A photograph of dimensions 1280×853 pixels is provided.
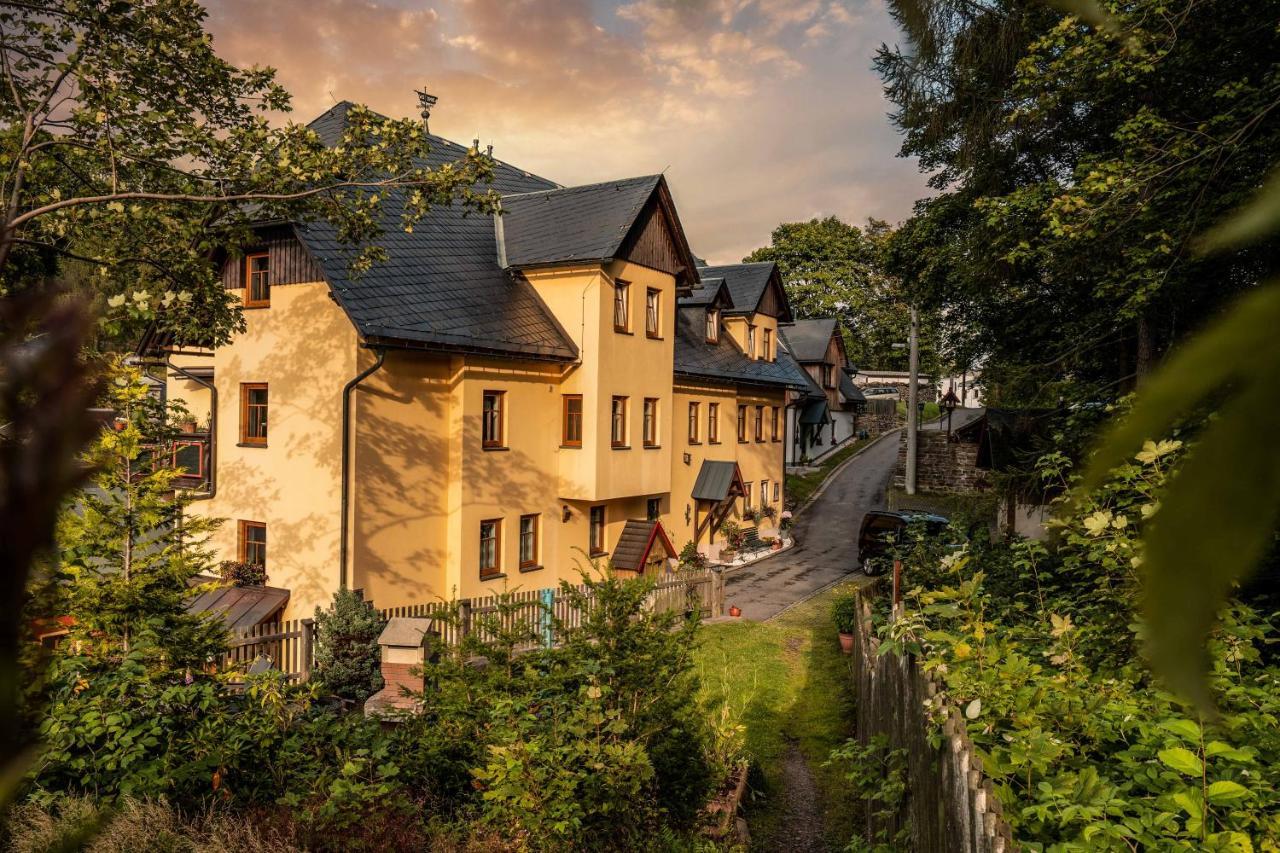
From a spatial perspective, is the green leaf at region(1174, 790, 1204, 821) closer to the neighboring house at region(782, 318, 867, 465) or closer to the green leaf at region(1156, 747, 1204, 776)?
the green leaf at region(1156, 747, 1204, 776)

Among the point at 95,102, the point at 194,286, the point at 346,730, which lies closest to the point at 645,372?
the point at 194,286

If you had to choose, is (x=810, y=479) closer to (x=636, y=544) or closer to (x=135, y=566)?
(x=636, y=544)

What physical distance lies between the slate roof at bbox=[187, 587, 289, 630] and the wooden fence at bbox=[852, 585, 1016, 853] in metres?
12.7

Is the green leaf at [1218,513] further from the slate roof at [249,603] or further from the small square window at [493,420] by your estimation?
the small square window at [493,420]

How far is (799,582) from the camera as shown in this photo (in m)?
24.2

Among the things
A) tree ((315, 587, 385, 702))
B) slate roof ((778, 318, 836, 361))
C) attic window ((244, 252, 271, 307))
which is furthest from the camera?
slate roof ((778, 318, 836, 361))

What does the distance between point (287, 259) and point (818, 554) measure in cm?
2072

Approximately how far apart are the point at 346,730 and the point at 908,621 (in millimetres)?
4782

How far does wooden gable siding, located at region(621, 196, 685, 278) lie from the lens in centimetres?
2064

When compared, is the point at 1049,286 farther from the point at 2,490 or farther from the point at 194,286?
the point at 2,490

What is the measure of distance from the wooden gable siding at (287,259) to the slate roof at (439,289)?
50 centimetres

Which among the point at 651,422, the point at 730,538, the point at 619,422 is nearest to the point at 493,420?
the point at 619,422

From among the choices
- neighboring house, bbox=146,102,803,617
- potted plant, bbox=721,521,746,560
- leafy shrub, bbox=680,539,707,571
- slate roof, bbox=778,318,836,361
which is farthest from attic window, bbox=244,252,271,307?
slate roof, bbox=778,318,836,361

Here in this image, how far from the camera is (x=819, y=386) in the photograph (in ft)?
166
